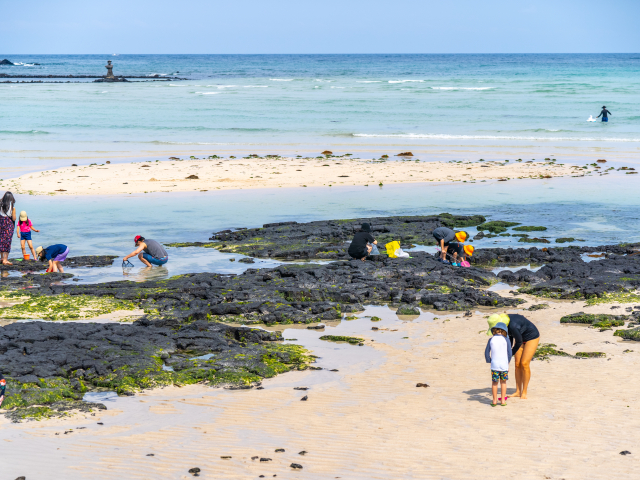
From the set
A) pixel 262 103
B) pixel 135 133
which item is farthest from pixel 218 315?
pixel 262 103

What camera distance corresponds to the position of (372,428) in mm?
8102

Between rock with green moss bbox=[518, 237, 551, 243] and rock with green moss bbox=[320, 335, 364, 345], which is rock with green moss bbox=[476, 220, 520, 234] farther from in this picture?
rock with green moss bbox=[320, 335, 364, 345]

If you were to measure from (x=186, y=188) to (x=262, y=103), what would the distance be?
39.2 metres

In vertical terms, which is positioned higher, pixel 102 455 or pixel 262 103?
pixel 262 103

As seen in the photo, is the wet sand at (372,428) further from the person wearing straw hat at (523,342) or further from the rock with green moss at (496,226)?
the rock with green moss at (496,226)

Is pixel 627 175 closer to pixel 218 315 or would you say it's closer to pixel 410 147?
pixel 410 147

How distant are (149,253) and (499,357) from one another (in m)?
10.2

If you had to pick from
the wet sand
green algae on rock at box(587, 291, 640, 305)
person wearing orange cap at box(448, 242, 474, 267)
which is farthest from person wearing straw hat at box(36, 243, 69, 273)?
green algae on rock at box(587, 291, 640, 305)

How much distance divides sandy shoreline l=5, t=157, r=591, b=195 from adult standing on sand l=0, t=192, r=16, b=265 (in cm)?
930

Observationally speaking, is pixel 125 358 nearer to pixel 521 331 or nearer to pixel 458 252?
pixel 521 331

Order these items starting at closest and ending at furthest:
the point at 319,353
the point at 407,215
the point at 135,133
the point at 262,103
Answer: the point at 319,353, the point at 407,215, the point at 135,133, the point at 262,103

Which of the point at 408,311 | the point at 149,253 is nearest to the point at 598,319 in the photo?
the point at 408,311

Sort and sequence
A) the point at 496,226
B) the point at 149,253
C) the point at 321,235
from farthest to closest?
the point at 496,226
the point at 321,235
the point at 149,253

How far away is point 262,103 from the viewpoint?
6494 cm
